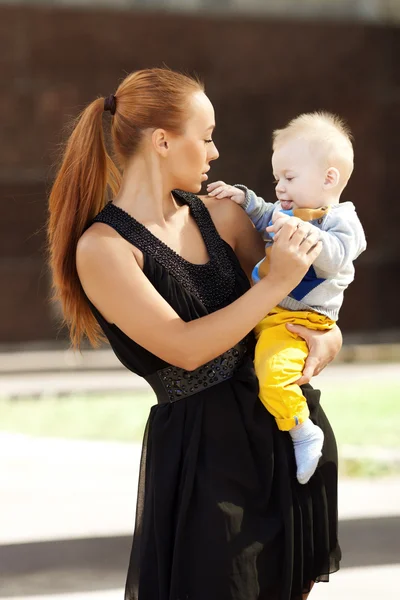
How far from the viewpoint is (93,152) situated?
2791mm

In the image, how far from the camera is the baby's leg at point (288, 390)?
2.74 meters

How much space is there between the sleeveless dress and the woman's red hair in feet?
0.25

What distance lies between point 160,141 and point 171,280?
0.33m

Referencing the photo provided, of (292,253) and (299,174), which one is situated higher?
(299,174)

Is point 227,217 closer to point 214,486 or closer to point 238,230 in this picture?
point 238,230

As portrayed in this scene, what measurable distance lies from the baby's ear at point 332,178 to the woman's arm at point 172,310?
238 millimetres

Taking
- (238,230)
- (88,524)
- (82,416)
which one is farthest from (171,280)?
(82,416)

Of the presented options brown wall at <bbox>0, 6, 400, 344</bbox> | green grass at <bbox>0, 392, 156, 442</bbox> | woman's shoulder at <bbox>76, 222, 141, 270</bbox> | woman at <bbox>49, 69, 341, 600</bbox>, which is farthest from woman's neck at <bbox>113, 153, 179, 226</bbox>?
brown wall at <bbox>0, 6, 400, 344</bbox>

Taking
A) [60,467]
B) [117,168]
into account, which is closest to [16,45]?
[60,467]

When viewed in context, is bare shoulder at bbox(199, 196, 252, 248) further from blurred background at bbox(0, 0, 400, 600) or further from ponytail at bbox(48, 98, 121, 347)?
blurred background at bbox(0, 0, 400, 600)

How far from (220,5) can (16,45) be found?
2586 mm

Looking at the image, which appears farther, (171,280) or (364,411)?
(364,411)

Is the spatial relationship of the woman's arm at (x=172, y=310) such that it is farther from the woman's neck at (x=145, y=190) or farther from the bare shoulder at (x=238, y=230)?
the bare shoulder at (x=238, y=230)

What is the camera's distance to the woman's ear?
2705mm
